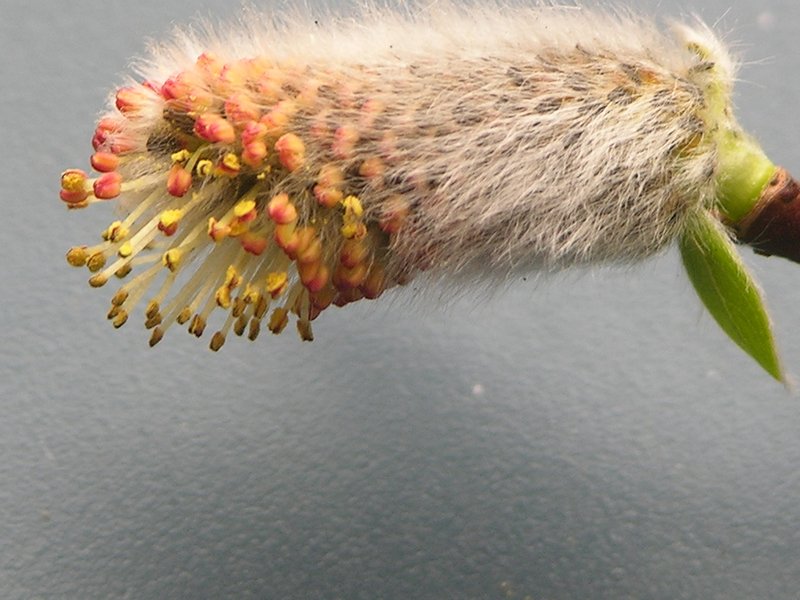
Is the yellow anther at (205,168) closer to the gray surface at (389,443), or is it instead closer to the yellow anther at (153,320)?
the yellow anther at (153,320)

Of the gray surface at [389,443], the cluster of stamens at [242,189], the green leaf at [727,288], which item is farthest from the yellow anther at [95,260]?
the green leaf at [727,288]

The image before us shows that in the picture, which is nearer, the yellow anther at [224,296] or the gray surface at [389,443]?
the yellow anther at [224,296]

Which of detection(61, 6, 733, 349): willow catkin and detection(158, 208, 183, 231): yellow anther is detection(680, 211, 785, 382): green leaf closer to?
detection(61, 6, 733, 349): willow catkin

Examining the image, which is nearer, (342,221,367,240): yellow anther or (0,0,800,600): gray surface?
(342,221,367,240): yellow anther

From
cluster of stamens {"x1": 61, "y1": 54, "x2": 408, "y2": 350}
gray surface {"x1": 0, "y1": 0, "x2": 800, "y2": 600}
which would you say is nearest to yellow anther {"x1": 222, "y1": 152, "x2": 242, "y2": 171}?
cluster of stamens {"x1": 61, "y1": 54, "x2": 408, "y2": 350}

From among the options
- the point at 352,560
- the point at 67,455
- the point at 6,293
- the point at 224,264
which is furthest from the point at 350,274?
the point at 6,293

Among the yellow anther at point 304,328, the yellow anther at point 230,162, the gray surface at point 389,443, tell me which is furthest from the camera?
the gray surface at point 389,443
